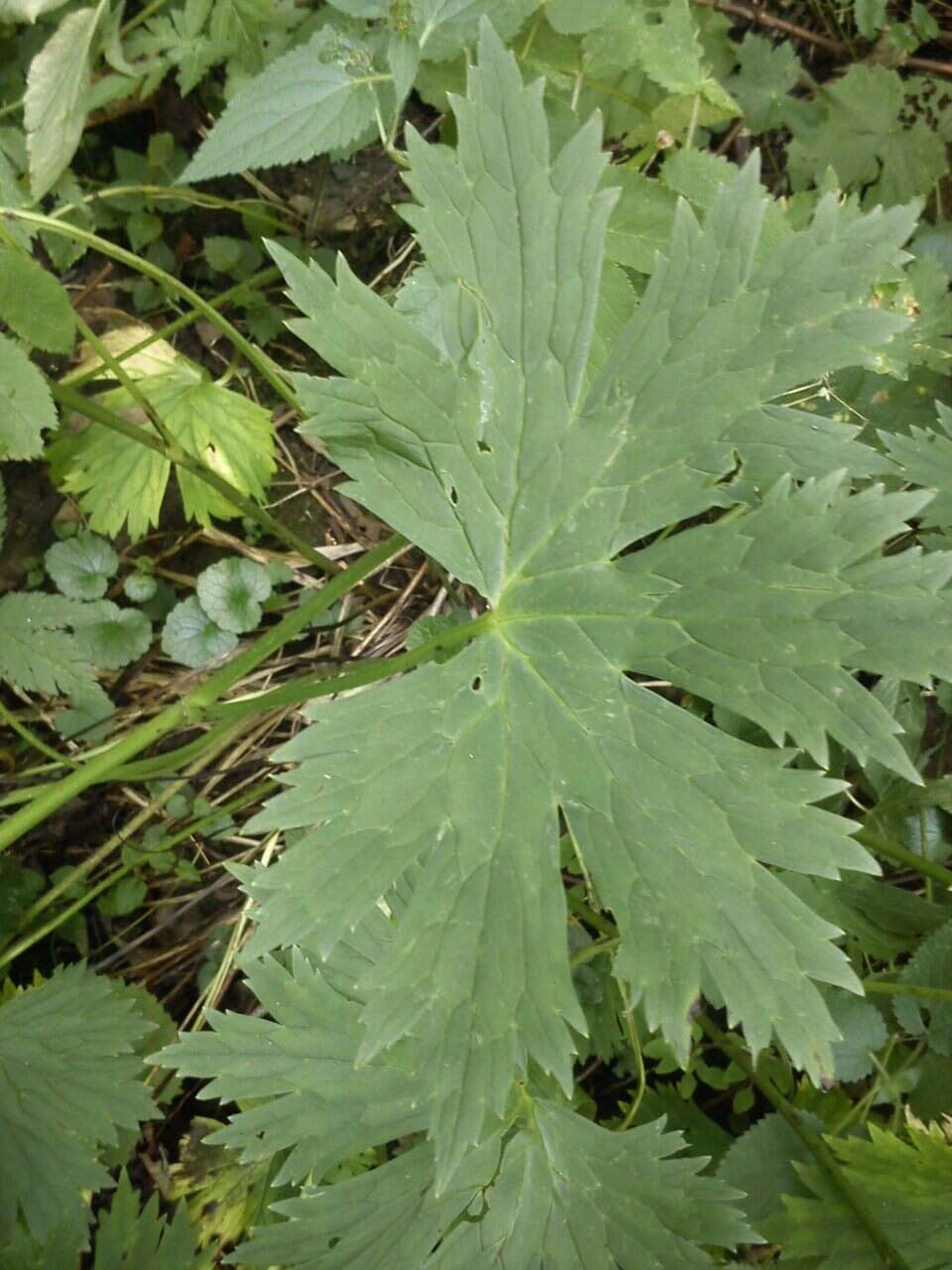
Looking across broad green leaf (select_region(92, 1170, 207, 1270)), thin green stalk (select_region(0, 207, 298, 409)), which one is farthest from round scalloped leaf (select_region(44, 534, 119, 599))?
broad green leaf (select_region(92, 1170, 207, 1270))

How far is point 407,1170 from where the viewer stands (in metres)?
1.64

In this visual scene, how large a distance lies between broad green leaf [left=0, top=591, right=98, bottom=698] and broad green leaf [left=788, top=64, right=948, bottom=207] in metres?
2.23

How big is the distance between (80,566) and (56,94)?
1100mm

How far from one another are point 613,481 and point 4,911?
1874 millimetres

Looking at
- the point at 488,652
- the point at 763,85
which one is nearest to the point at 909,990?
the point at 488,652

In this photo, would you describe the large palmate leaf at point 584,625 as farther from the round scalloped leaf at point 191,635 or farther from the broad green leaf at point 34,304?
the round scalloped leaf at point 191,635

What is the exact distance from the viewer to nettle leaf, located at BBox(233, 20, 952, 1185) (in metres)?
1.32

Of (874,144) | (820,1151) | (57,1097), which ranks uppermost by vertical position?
(874,144)

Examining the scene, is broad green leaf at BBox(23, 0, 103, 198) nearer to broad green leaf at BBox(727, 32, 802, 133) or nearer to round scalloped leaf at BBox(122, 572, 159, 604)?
round scalloped leaf at BBox(122, 572, 159, 604)

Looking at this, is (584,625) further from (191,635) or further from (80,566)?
(80,566)

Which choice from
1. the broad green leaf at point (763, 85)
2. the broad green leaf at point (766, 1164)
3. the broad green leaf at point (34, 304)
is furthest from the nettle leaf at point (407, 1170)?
the broad green leaf at point (763, 85)

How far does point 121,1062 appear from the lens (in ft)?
6.40

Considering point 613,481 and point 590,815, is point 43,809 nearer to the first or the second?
point 590,815

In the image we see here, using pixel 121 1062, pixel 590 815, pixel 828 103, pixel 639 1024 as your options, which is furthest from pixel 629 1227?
pixel 828 103
